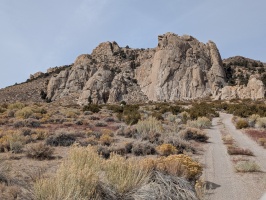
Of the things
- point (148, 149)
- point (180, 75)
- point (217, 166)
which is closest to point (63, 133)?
point (148, 149)

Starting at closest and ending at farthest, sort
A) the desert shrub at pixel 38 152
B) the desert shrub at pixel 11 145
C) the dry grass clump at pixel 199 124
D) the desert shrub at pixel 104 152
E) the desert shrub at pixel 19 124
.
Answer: the desert shrub at pixel 38 152 < the desert shrub at pixel 104 152 < the desert shrub at pixel 11 145 < the desert shrub at pixel 19 124 < the dry grass clump at pixel 199 124

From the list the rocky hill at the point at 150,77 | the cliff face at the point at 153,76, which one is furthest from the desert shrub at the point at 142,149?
the cliff face at the point at 153,76

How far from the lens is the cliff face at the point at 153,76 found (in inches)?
2692

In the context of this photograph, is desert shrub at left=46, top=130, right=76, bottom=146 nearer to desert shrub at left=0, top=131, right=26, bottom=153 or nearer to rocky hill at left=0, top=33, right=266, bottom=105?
desert shrub at left=0, top=131, right=26, bottom=153

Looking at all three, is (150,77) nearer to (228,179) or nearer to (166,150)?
(166,150)

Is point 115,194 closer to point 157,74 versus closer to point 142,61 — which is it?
point 157,74

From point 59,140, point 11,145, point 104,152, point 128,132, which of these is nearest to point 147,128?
point 128,132

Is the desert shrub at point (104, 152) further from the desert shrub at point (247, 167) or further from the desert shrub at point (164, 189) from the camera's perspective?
the desert shrub at point (164, 189)

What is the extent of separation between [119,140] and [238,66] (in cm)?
8275

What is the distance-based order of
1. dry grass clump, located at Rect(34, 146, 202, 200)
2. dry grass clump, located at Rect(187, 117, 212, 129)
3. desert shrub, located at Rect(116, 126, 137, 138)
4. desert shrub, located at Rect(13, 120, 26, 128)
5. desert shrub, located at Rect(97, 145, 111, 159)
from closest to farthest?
1. dry grass clump, located at Rect(34, 146, 202, 200)
2. desert shrub, located at Rect(97, 145, 111, 159)
3. desert shrub, located at Rect(116, 126, 137, 138)
4. desert shrub, located at Rect(13, 120, 26, 128)
5. dry grass clump, located at Rect(187, 117, 212, 129)

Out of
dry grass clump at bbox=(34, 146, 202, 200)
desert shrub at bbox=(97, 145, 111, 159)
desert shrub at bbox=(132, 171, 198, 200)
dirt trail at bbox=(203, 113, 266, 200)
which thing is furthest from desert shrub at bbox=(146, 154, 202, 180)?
desert shrub at bbox=(97, 145, 111, 159)

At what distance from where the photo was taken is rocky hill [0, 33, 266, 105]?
224 feet

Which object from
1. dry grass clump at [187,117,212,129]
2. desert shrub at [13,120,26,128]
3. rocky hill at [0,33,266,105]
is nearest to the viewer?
desert shrub at [13,120,26,128]

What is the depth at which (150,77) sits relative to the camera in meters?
74.4
